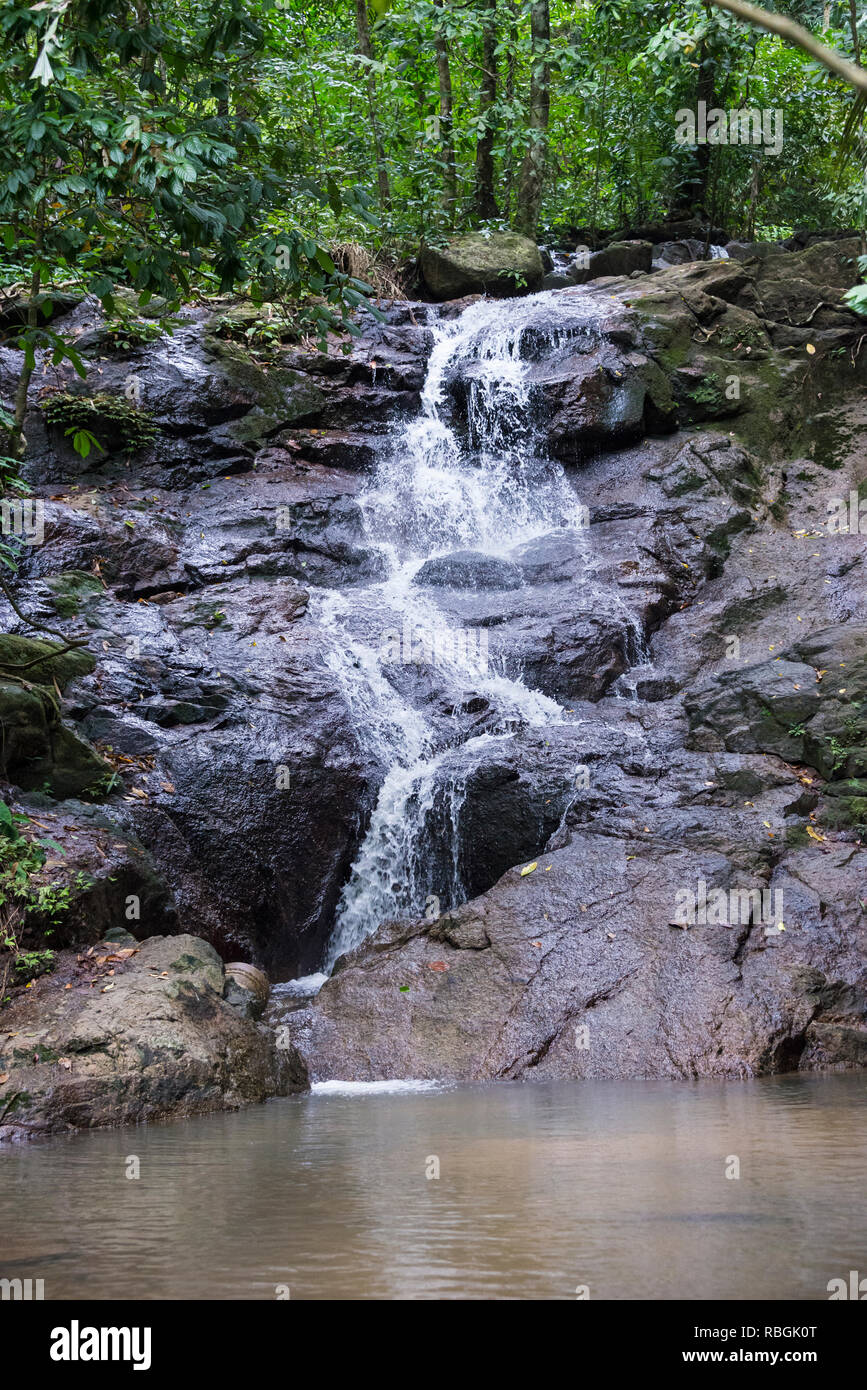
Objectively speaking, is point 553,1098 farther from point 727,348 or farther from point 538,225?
point 538,225

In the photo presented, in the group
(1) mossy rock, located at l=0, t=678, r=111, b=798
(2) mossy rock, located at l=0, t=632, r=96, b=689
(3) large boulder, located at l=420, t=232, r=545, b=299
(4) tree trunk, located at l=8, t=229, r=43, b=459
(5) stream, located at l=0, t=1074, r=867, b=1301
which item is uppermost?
(3) large boulder, located at l=420, t=232, r=545, b=299

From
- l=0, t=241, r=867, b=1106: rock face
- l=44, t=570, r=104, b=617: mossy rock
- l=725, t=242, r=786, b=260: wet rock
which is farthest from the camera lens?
l=725, t=242, r=786, b=260: wet rock

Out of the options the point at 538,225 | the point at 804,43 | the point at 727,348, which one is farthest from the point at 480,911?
the point at 538,225

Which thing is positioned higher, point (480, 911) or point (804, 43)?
point (804, 43)

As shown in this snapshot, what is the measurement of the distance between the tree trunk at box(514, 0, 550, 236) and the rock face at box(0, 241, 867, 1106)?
501 cm

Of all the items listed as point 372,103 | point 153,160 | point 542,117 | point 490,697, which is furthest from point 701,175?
point 153,160

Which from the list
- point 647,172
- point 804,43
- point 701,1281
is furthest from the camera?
point 647,172

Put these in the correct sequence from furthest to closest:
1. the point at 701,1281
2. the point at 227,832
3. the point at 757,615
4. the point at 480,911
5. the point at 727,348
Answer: the point at 727,348 → the point at 757,615 → the point at 227,832 → the point at 480,911 → the point at 701,1281

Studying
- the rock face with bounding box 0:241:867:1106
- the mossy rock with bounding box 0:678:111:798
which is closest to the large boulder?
the rock face with bounding box 0:241:867:1106

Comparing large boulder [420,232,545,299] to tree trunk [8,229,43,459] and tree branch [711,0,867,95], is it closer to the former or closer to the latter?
tree trunk [8,229,43,459]

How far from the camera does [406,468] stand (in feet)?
44.7

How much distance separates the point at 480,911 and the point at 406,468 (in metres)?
7.64

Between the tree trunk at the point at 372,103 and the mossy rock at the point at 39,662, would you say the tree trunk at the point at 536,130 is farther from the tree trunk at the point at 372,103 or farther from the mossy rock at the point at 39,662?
the mossy rock at the point at 39,662

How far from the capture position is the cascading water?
8.78 meters
